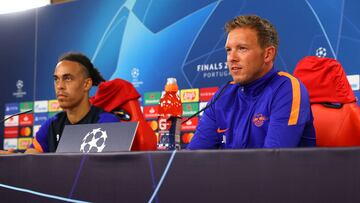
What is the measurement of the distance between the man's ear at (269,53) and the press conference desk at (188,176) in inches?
28.6

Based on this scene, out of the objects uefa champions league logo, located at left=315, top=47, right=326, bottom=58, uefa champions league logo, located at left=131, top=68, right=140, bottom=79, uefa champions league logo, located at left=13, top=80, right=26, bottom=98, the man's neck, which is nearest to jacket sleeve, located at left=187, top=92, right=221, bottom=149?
the man's neck

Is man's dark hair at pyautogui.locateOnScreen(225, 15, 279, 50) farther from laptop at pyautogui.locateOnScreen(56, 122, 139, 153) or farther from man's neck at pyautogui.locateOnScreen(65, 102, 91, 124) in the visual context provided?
man's neck at pyautogui.locateOnScreen(65, 102, 91, 124)

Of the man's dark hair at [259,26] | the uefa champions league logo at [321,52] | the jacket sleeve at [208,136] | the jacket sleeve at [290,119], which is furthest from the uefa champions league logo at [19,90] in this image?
the jacket sleeve at [290,119]

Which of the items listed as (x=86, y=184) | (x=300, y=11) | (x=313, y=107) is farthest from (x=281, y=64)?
(x=86, y=184)

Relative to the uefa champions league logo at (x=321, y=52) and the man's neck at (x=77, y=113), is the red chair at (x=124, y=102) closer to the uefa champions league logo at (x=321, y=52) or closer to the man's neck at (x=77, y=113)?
the man's neck at (x=77, y=113)

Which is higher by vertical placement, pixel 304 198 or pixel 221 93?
pixel 221 93

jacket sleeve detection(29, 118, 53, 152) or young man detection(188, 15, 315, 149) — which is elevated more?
young man detection(188, 15, 315, 149)

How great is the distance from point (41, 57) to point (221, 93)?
8.12 ft

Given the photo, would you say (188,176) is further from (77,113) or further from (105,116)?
(77,113)

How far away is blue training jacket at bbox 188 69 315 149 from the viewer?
1.47 metres

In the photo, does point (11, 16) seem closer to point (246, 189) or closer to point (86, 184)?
point (86, 184)

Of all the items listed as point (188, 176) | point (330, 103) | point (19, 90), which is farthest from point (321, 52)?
point (19, 90)

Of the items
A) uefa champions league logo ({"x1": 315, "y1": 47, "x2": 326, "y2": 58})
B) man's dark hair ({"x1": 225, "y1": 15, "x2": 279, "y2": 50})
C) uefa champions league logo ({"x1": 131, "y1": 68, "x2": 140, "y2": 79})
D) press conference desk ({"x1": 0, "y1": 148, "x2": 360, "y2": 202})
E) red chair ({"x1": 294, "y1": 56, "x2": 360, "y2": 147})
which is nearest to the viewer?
press conference desk ({"x1": 0, "y1": 148, "x2": 360, "y2": 202})

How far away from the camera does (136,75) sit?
3.41 metres
